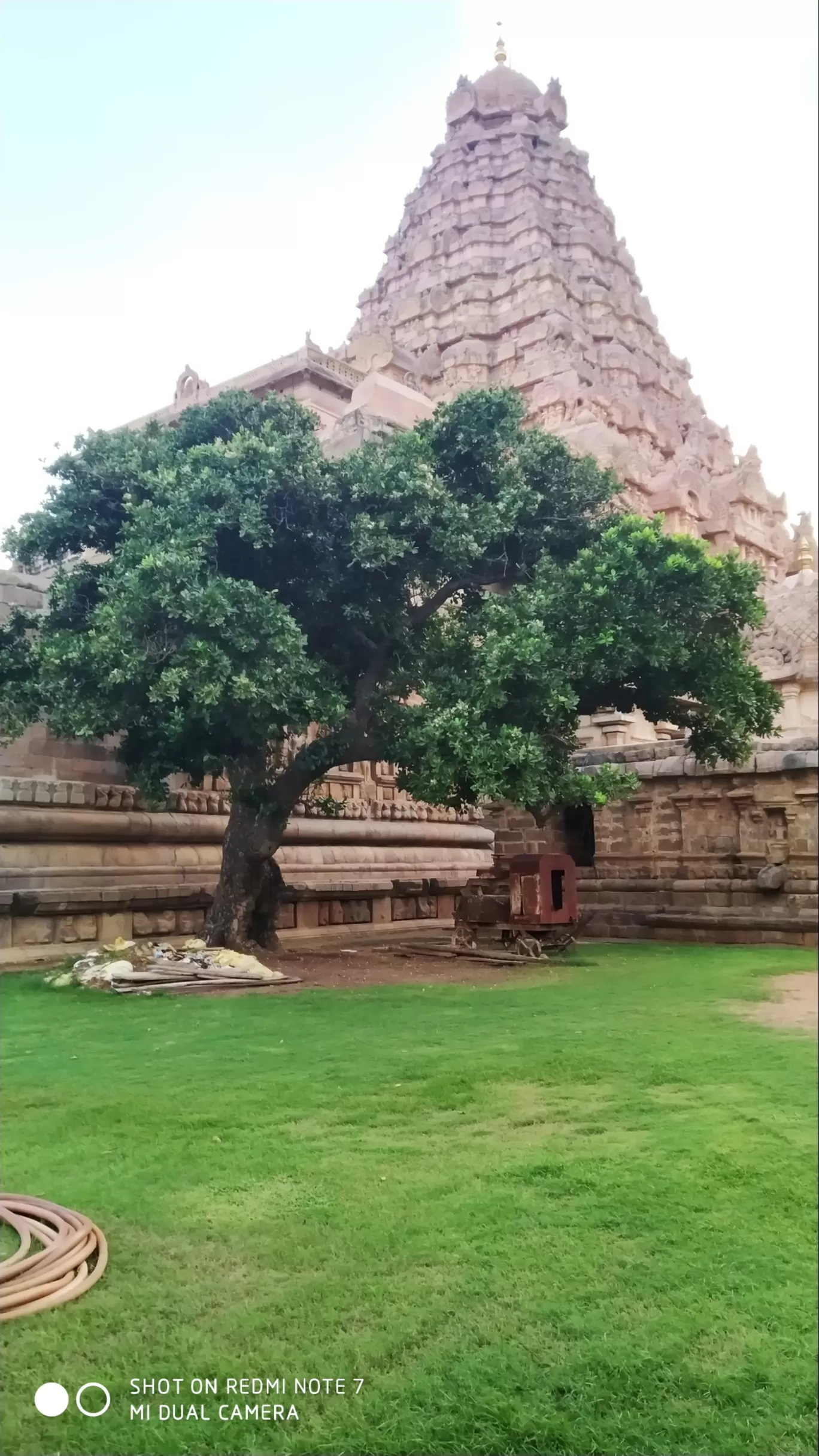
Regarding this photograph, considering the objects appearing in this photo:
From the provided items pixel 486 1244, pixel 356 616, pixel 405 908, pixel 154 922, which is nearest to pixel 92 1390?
pixel 486 1244

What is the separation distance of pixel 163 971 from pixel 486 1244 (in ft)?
22.1

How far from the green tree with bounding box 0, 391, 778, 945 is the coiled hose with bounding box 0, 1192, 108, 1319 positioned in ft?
20.2

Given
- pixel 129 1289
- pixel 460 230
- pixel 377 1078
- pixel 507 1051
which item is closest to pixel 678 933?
pixel 507 1051

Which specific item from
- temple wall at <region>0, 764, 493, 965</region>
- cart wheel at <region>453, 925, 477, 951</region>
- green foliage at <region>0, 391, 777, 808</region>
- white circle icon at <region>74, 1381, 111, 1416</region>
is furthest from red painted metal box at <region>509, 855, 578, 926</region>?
white circle icon at <region>74, 1381, 111, 1416</region>

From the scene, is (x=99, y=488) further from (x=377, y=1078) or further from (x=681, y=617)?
(x=377, y=1078)

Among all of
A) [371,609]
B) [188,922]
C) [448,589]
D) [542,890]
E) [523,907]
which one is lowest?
[188,922]

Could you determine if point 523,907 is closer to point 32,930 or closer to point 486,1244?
point 32,930

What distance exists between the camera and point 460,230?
1529 inches

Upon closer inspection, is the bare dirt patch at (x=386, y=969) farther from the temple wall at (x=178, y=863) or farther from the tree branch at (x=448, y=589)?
the tree branch at (x=448, y=589)

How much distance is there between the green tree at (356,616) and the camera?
9.16m

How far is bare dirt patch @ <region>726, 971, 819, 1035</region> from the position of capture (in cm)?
193

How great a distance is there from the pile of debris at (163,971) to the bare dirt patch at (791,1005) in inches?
275

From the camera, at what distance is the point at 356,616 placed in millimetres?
10148

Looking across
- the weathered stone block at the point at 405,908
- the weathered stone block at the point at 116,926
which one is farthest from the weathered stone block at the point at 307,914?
the weathered stone block at the point at 116,926
